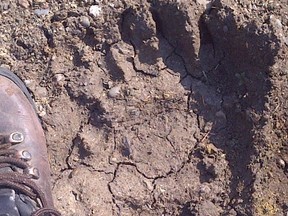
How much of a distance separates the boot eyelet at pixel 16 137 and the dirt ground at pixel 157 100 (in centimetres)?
11

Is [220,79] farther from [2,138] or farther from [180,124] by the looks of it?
[2,138]

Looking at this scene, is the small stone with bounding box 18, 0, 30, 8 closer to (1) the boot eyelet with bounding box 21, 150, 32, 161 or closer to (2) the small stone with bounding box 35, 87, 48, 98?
(2) the small stone with bounding box 35, 87, 48, 98

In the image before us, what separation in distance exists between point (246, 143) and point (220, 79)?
0.87ft

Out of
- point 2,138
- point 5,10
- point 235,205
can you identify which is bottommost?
point 2,138

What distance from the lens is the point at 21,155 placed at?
255 cm

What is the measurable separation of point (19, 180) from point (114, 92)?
0.48m

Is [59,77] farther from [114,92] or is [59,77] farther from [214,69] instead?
[214,69]

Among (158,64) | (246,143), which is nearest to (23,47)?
(158,64)

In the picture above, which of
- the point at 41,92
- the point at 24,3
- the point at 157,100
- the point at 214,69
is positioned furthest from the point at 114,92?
the point at 24,3

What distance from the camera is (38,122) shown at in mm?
2578

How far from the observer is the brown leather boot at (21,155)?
2.46m

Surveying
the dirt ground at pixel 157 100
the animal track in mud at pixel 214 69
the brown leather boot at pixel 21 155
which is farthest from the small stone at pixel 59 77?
the animal track in mud at pixel 214 69

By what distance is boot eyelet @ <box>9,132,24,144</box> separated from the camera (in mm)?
2553

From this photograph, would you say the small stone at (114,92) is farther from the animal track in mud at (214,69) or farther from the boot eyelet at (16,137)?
the boot eyelet at (16,137)
